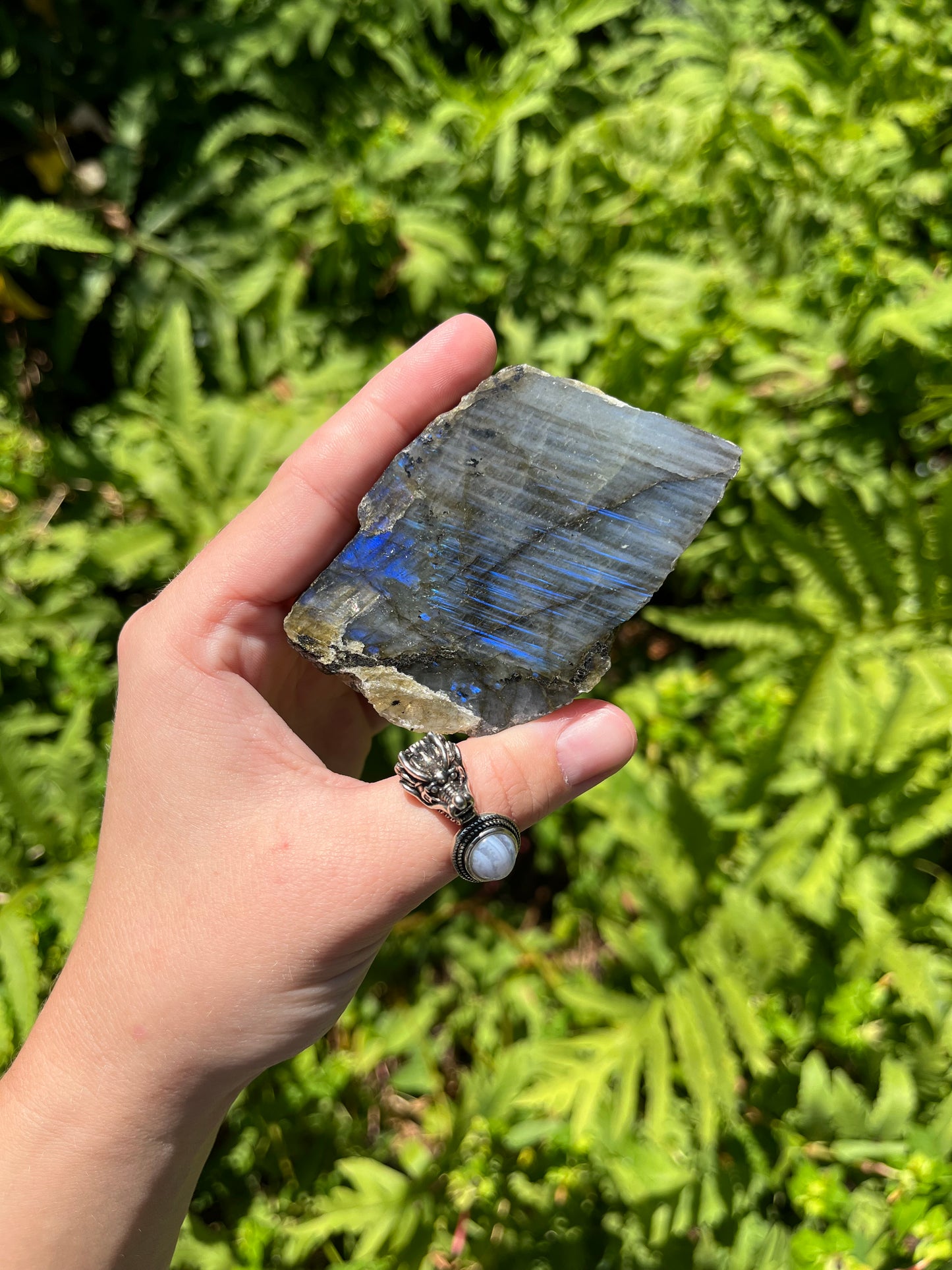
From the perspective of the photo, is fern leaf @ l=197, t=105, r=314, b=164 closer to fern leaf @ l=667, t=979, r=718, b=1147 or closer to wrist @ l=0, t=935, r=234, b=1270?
wrist @ l=0, t=935, r=234, b=1270

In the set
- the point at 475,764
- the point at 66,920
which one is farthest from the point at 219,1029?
the point at 66,920

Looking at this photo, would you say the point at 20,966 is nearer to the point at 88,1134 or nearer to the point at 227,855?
the point at 88,1134

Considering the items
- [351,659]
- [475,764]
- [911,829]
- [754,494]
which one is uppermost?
[351,659]

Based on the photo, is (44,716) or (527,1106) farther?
(44,716)

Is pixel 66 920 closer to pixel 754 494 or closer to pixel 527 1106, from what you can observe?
pixel 527 1106

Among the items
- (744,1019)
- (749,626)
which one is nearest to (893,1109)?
(744,1019)

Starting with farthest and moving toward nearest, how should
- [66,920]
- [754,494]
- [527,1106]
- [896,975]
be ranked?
1. [754,494]
2. [527,1106]
3. [66,920]
4. [896,975]

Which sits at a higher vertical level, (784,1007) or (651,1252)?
(784,1007)

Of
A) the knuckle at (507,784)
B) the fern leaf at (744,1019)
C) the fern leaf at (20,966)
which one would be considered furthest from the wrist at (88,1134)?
the fern leaf at (744,1019)
